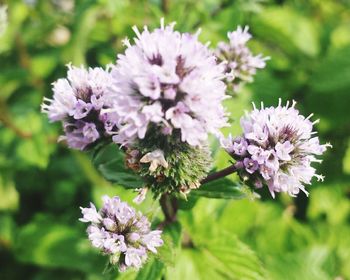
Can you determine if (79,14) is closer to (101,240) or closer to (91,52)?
(91,52)

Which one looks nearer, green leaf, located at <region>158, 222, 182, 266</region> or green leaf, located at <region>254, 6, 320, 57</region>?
green leaf, located at <region>158, 222, 182, 266</region>

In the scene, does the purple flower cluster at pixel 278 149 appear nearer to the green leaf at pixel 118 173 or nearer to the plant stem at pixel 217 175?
the plant stem at pixel 217 175

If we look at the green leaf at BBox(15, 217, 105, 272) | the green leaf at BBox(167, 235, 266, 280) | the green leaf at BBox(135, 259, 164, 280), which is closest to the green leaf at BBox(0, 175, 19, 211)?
the green leaf at BBox(15, 217, 105, 272)

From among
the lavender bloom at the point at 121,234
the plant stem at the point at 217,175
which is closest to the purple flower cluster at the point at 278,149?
the plant stem at the point at 217,175

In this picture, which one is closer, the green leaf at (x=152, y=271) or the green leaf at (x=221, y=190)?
the green leaf at (x=221, y=190)

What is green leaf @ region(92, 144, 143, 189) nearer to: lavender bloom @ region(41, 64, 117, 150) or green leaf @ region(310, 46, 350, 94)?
lavender bloom @ region(41, 64, 117, 150)

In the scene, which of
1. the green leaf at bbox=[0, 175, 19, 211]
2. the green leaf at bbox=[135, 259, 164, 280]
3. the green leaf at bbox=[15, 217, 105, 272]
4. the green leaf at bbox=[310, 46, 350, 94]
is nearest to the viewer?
the green leaf at bbox=[135, 259, 164, 280]
